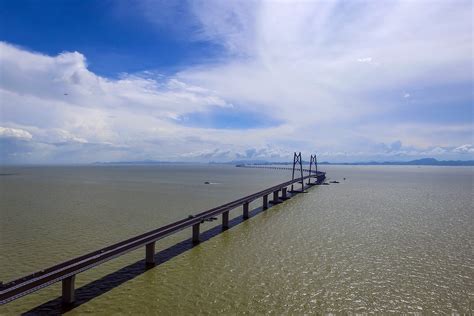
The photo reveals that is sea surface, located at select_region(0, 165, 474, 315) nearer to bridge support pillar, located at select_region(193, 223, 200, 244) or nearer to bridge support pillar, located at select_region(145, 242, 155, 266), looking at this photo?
bridge support pillar, located at select_region(145, 242, 155, 266)

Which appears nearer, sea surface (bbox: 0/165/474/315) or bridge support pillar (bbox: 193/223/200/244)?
sea surface (bbox: 0/165/474/315)

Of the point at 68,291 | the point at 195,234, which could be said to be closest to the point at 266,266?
the point at 195,234

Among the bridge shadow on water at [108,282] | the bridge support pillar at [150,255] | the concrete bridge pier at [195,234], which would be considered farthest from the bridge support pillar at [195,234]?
the bridge support pillar at [150,255]

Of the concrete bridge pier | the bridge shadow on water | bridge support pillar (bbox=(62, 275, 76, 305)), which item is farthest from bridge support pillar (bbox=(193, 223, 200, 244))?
bridge support pillar (bbox=(62, 275, 76, 305))

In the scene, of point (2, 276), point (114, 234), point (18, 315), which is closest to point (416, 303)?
point (18, 315)

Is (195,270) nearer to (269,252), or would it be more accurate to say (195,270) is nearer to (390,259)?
(269,252)

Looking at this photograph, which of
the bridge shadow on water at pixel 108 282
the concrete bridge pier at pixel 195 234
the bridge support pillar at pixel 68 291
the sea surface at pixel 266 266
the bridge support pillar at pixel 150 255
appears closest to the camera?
the bridge shadow on water at pixel 108 282

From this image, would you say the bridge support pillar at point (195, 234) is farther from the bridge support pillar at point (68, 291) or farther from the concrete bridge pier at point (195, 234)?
the bridge support pillar at point (68, 291)

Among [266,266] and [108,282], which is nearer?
[108,282]

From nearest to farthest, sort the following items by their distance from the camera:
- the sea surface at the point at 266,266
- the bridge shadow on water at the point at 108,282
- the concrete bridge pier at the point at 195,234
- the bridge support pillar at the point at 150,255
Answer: the bridge shadow on water at the point at 108,282
the sea surface at the point at 266,266
the bridge support pillar at the point at 150,255
the concrete bridge pier at the point at 195,234

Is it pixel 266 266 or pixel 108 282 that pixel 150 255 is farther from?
pixel 266 266

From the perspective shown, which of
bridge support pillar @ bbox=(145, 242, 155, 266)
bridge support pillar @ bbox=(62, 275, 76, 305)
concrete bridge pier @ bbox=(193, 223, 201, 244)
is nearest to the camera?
bridge support pillar @ bbox=(62, 275, 76, 305)
